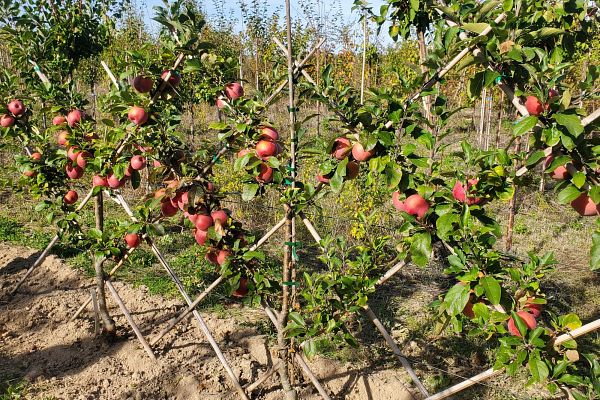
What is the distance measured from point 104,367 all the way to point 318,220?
8.62 feet

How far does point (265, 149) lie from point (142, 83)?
696mm

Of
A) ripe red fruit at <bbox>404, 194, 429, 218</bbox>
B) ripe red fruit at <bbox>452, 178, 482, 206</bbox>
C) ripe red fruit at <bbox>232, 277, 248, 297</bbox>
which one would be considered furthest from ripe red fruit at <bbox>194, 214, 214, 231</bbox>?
ripe red fruit at <bbox>452, 178, 482, 206</bbox>

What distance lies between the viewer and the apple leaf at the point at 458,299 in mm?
1328

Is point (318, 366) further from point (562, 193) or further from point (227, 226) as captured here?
point (562, 193)

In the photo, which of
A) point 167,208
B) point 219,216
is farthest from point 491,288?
point 167,208

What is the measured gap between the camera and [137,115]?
6.31 ft

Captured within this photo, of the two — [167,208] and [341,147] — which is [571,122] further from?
[167,208]

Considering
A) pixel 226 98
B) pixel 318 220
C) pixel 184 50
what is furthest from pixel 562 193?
pixel 318 220

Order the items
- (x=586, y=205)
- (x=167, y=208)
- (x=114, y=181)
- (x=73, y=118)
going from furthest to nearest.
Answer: (x=73, y=118) → (x=114, y=181) → (x=167, y=208) → (x=586, y=205)

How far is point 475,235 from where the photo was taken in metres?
1.52

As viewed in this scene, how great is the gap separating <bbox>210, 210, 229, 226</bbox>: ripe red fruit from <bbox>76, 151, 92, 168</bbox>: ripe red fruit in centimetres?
78

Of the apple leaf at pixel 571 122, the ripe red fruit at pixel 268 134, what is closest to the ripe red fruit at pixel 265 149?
the ripe red fruit at pixel 268 134

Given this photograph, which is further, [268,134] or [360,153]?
[268,134]

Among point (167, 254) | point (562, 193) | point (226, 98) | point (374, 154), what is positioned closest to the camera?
point (562, 193)
